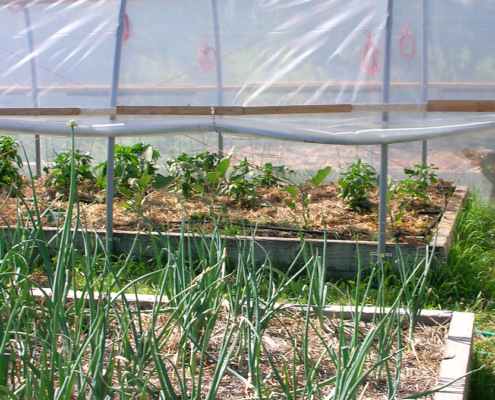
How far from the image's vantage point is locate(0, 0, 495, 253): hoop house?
2727 mm

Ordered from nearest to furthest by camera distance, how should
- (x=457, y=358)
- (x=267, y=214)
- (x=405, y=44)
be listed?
(x=457, y=358) < (x=405, y=44) < (x=267, y=214)

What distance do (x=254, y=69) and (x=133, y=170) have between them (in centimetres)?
130

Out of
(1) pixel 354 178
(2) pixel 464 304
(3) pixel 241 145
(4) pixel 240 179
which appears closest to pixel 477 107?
(2) pixel 464 304

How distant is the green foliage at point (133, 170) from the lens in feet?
12.0

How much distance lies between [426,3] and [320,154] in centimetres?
179

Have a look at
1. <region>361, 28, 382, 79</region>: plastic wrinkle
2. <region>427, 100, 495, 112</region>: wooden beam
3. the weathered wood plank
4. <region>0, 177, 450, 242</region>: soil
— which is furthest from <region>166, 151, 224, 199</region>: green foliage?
the weathered wood plank

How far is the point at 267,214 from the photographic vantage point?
145 inches

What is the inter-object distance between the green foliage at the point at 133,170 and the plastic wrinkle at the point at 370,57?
5.01 feet

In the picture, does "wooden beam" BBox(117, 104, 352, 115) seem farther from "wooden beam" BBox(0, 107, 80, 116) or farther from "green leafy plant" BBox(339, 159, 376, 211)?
"green leafy plant" BBox(339, 159, 376, 211)

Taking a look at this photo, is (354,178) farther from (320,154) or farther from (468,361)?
(468,361)

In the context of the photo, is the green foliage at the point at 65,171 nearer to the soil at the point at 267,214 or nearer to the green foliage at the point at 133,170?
the soil at the point at 267,214

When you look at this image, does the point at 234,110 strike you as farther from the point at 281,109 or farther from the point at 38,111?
the point at 38,111

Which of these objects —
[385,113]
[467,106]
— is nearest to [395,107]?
[385,113]

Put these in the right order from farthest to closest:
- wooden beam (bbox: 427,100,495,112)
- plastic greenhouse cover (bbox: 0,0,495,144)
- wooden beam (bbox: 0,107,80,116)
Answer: wooden beam (bbox: 0,107,80,116)
plastic greenhouse cover (bbox: 0,0,495,144)
wooden beam (bbox: 427,100,495,112)
